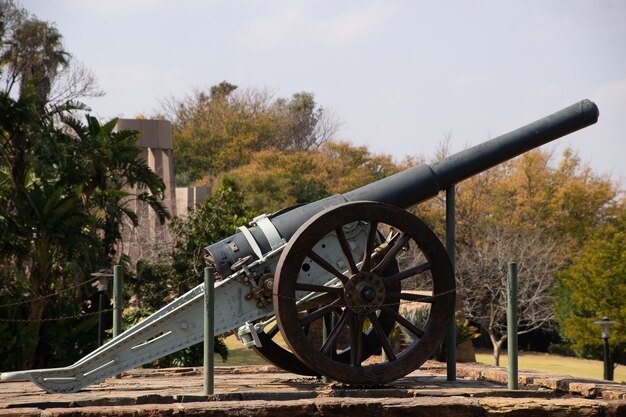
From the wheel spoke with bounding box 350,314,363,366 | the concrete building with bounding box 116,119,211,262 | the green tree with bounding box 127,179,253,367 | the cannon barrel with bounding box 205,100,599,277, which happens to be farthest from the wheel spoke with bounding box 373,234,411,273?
the concrete building with bounding box 116,119,211,262

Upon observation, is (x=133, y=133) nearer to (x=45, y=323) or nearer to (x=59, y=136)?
(x=59, y=136)

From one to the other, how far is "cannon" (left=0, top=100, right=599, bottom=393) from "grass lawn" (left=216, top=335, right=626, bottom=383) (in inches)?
572

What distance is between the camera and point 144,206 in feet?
109

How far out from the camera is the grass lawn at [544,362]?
→ 25141 mm

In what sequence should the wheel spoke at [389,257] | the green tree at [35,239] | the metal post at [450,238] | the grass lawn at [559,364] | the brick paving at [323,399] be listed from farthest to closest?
the grass lawn at [559,364] < the green tree at [35,239] < the metal post at [450,238] < the wheel spoke at [389,257] < the brick paving at [323,399]

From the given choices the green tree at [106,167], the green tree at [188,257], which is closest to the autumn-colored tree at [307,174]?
the green tree at [188,257]

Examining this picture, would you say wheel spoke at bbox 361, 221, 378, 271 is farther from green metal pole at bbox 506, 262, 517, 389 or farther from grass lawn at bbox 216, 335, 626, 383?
grass lawn at bbox 216, 335, 626, 383

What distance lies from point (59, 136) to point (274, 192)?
19085 millimetres

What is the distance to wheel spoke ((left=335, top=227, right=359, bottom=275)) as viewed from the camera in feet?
29.3

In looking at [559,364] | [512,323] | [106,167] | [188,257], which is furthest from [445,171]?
[559,364]

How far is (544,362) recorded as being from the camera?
29906mm

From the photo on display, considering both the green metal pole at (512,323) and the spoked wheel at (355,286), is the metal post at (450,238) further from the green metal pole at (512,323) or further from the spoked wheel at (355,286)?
the green metal pole at (512,323)

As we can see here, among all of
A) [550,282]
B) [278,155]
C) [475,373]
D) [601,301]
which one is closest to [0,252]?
[475,373]

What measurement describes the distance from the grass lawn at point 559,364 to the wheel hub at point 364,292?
17.6m
